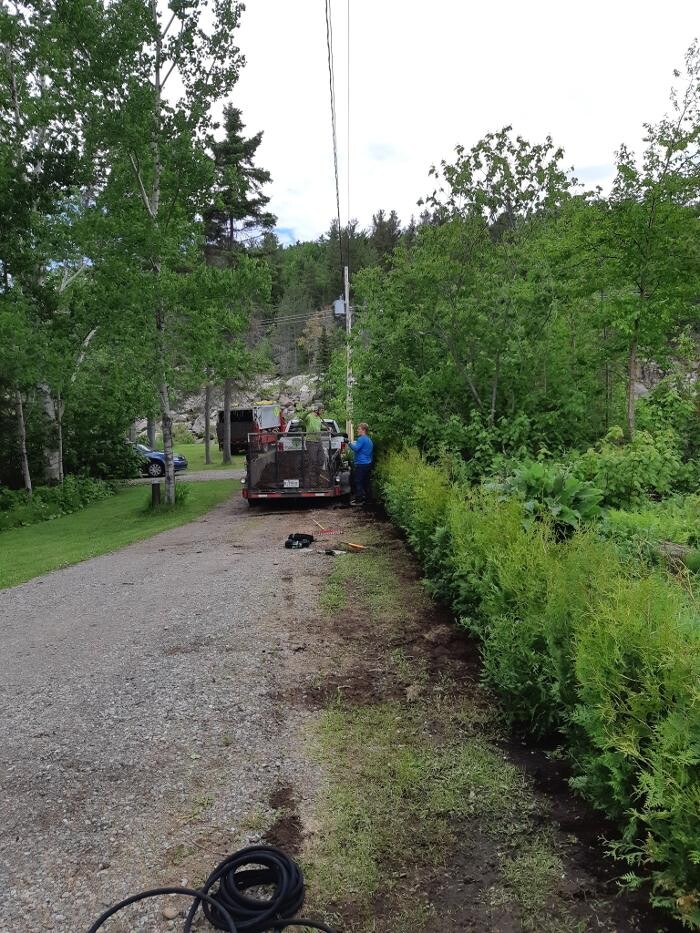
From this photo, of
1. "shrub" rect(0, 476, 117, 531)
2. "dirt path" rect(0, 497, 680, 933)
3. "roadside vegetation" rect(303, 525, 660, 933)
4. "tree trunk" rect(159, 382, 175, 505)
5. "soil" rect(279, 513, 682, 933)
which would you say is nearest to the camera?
"soil" rect(279, 513, 682, 933)

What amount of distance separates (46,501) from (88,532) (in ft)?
17.5

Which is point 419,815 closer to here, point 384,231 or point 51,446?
point 51,446

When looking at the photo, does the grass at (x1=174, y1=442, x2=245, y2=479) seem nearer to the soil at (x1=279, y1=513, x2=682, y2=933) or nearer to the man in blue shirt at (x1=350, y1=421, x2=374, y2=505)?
the man in blue shirt at (x1=350, y1=421, x2=374, y2=505)

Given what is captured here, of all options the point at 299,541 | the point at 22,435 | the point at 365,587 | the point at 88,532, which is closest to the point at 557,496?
the point at 365,587

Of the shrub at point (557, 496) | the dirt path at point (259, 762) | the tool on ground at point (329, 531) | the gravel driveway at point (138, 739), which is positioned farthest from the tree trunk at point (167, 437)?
the shrub at point (557, 496)

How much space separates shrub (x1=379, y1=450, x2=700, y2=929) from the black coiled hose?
1.27 m

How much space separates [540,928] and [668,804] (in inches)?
27.8

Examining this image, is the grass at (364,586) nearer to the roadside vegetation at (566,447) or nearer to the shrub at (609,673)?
the roadside vegetation at (566,447)

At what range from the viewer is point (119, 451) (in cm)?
2408

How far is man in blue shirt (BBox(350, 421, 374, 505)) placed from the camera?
41.1 ft

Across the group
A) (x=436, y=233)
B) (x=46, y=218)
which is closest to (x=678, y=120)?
(x=436, y=233)

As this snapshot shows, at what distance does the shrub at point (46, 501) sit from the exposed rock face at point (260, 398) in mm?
41637

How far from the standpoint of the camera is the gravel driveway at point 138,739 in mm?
2750

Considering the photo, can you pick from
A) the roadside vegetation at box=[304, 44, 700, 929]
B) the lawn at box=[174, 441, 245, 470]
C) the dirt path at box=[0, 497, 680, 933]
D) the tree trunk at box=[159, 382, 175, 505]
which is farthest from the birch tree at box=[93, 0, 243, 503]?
the lawn at box=[174, 441, 245, 470]
